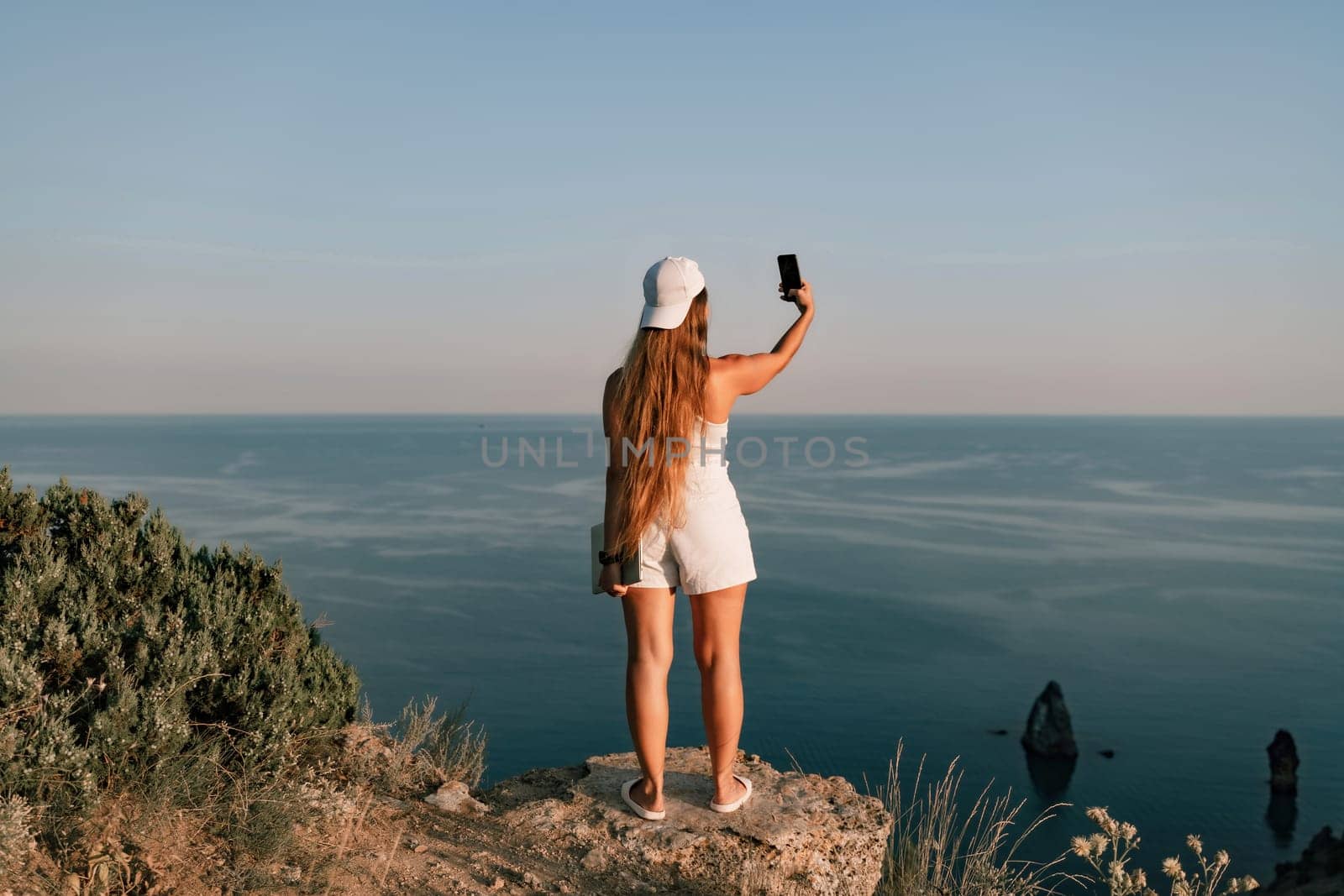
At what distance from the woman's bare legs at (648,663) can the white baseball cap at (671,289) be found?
1.16 metres

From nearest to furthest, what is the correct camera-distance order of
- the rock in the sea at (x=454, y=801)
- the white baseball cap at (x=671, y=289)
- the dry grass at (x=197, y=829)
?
the dry grass at (x=197, y=829) → the white baseball cap at (x=671, y=289) → the rock in the sea at (x=454, y=801)

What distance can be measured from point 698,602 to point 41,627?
296cm

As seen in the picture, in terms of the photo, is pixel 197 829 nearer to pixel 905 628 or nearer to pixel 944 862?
Answer: pixel 944 862

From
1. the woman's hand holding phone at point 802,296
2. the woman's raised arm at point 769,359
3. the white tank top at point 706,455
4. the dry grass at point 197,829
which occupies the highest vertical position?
the woman's hand holding phone at point 802,296

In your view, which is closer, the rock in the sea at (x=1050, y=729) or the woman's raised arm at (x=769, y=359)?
the woman's raised arm at (x=769, y=359)

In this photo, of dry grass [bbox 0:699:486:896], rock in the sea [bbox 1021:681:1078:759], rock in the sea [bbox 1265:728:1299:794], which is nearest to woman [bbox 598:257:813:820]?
dry grass [bbox 0:699:486:896]

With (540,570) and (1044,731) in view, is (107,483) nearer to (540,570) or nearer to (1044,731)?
(540,570)

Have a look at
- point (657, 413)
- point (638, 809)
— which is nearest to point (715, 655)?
point (638, 809)

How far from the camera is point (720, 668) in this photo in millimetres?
3846

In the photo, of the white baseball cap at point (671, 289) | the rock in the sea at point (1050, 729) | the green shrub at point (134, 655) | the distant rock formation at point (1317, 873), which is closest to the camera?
the green shrub at point (134, 655)

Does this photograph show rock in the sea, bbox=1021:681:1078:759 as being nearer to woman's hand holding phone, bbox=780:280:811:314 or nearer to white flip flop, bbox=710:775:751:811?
white flip flop, bbox=710:775:751:811

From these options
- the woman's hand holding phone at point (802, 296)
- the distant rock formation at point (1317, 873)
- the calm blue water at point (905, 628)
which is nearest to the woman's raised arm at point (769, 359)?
the woman's hand holding phone at point (802, 296)

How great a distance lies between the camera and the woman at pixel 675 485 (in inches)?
142

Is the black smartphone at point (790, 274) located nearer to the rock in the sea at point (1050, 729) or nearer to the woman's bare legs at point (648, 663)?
the woman's bare legs at point (648, 663)
